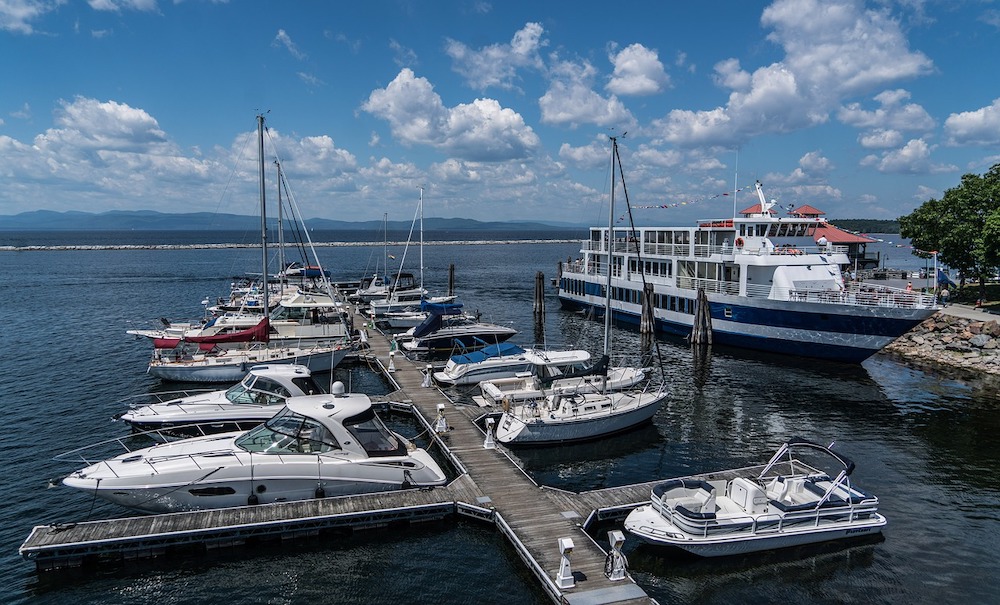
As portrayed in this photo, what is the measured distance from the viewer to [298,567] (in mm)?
15086

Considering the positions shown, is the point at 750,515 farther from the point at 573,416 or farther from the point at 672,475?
the point at 573,416

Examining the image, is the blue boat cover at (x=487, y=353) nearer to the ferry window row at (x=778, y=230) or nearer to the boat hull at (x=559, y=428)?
the boat hull at (x=559, y=428)

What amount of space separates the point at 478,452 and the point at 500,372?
416 inches

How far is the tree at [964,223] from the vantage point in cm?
4669

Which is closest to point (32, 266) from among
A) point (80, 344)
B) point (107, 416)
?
point (80, 344)

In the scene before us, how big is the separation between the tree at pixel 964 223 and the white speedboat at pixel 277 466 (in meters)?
46.7

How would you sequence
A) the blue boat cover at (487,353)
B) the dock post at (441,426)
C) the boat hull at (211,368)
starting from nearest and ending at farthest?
the dock post at (441,426), the boat hull at (211,368), the blue boat cover at (487,353)

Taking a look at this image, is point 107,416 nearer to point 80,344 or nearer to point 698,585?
point 80,344

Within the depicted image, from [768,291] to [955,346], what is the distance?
12286mm

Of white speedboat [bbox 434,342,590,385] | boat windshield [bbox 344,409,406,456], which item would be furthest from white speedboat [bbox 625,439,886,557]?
white speedboat [bbox 434,342,590,385]

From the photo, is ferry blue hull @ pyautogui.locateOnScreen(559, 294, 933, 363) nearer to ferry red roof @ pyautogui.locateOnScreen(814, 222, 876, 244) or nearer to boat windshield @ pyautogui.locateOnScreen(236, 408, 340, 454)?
ferry red roof @ pyautogui.locateOnScreen(814, 222, 876, 244)

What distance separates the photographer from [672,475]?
21219 millimetres

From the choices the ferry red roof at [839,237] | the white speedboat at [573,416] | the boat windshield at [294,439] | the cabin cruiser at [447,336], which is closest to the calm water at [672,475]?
the white speedboat at [573,416]

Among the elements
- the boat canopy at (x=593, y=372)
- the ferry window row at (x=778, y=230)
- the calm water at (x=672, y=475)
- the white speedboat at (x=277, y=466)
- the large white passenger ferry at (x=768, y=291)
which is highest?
the ferry window row at (x=778, y=230)
